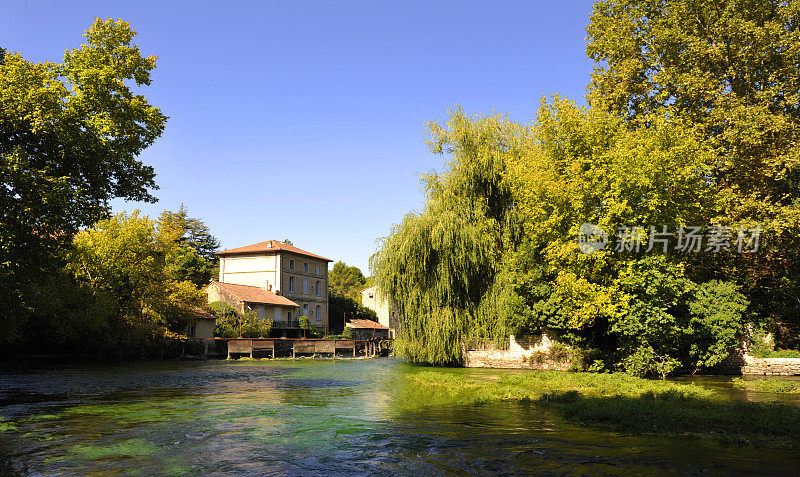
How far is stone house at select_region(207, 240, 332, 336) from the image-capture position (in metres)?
53.2

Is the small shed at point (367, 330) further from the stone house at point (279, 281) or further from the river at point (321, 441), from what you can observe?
the river at point (321, 441)

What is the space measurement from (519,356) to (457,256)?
6.20 metres

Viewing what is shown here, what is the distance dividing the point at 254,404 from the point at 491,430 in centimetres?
750

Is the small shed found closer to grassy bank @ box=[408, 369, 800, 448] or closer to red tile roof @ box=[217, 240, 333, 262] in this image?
red tile roof @ box=[217, 240, 333, 262]

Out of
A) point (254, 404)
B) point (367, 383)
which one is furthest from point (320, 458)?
point (367, 383)

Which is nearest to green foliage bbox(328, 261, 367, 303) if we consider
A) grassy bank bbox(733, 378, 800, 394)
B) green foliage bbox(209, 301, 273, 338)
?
green foliage bbox(209, 301, 273, 338)

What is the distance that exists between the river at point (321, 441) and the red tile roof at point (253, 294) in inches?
1249

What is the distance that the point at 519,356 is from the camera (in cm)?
2741

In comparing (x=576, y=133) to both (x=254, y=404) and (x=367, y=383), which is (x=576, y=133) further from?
(x=254, y=404)

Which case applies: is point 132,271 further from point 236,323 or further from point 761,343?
point 761,343

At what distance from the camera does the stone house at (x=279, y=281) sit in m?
53.2

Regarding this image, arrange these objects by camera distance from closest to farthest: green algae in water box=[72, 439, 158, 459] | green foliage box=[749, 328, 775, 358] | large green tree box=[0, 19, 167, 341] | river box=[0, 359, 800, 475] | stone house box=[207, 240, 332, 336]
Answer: river box=[0, 359, 800, 475], green algae in water box=[72, 439, 158, 459], large green tree box=[0, 19, 167, 341], green foliage box=[749, 328, 775, 358], stone house box=[207, 240, 332, 336]

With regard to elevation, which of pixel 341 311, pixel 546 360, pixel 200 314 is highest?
pixel 341 311

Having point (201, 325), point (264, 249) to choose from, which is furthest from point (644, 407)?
point (264, 249)
